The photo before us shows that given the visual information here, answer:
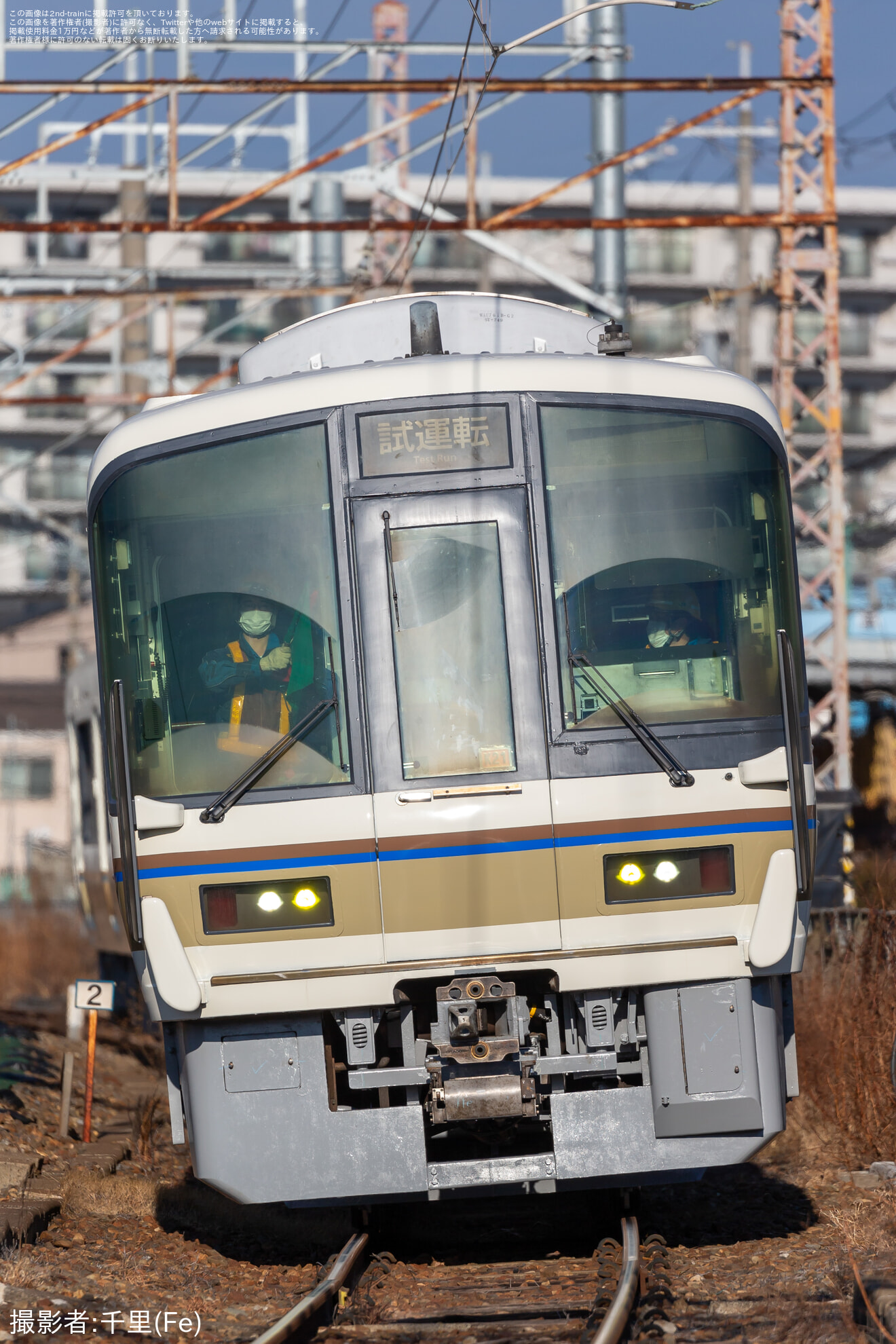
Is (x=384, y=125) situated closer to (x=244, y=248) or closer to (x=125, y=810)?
(x=125, y=810)

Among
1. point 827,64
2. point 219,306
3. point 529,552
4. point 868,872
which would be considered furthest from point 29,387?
point 529,552

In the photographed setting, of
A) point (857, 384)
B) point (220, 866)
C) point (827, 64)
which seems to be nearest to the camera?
point (220, 866)

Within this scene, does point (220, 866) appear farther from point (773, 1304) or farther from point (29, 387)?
point (29, 387)

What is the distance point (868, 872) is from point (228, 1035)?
587 cm

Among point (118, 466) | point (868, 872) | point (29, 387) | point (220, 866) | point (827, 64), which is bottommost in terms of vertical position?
point (868, 872)

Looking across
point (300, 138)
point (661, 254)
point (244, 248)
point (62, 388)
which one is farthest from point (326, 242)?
point (661, 254)

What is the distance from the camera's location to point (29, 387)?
52000mm

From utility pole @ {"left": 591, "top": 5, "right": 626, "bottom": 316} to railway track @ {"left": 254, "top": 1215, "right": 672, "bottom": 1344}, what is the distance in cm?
889

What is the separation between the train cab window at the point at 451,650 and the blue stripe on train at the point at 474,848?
0.27 meters

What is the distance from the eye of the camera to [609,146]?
14.0 m

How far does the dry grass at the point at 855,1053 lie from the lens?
8.75 metres

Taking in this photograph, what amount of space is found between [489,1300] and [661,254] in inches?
2102

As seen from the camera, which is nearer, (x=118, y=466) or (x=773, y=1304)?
(x=773, y=1304)

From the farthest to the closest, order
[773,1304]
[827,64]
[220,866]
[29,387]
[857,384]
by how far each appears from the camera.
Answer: [857,384]
[29,387]
[827,64]
[220,866]
[773,1304]
